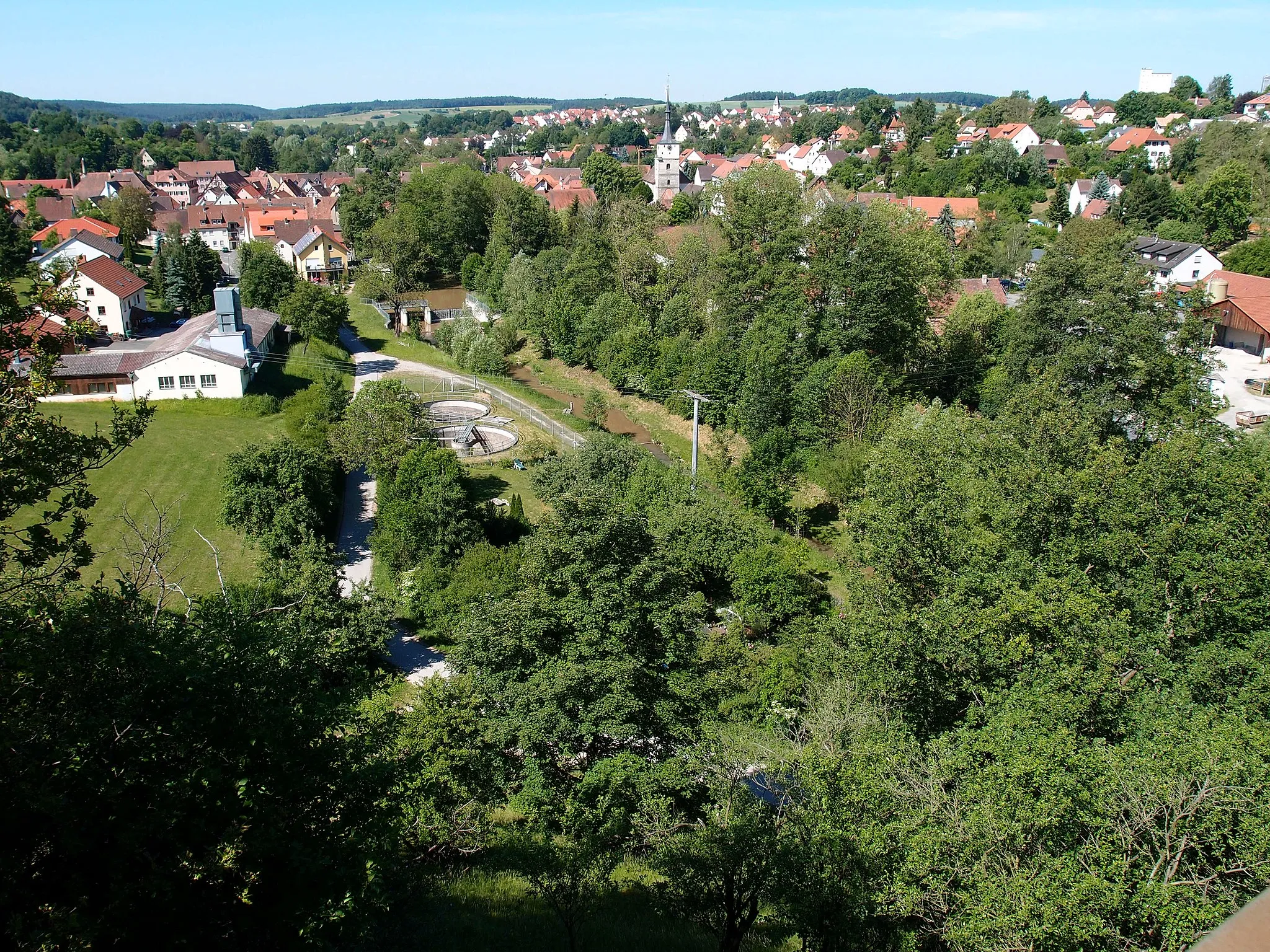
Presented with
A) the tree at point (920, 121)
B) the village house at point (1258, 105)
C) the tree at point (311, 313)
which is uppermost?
the village house at point (1258, 105)

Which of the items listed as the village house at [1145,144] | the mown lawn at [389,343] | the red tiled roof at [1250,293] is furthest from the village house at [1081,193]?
the mown lawn at [389,343]

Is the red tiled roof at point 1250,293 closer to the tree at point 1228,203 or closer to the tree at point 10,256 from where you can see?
the tree at point 1228,203

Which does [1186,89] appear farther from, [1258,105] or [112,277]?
[112,277]

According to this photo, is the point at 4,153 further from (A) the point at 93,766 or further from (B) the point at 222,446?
(A) the point at 93,766

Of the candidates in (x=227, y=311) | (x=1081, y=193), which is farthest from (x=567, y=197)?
(x=227, y=311)

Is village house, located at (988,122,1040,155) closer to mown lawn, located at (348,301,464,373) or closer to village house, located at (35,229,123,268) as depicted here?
mown lawn, located at (348,301,464,373)

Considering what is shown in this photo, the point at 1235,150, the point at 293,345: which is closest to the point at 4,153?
the point at 293,345
